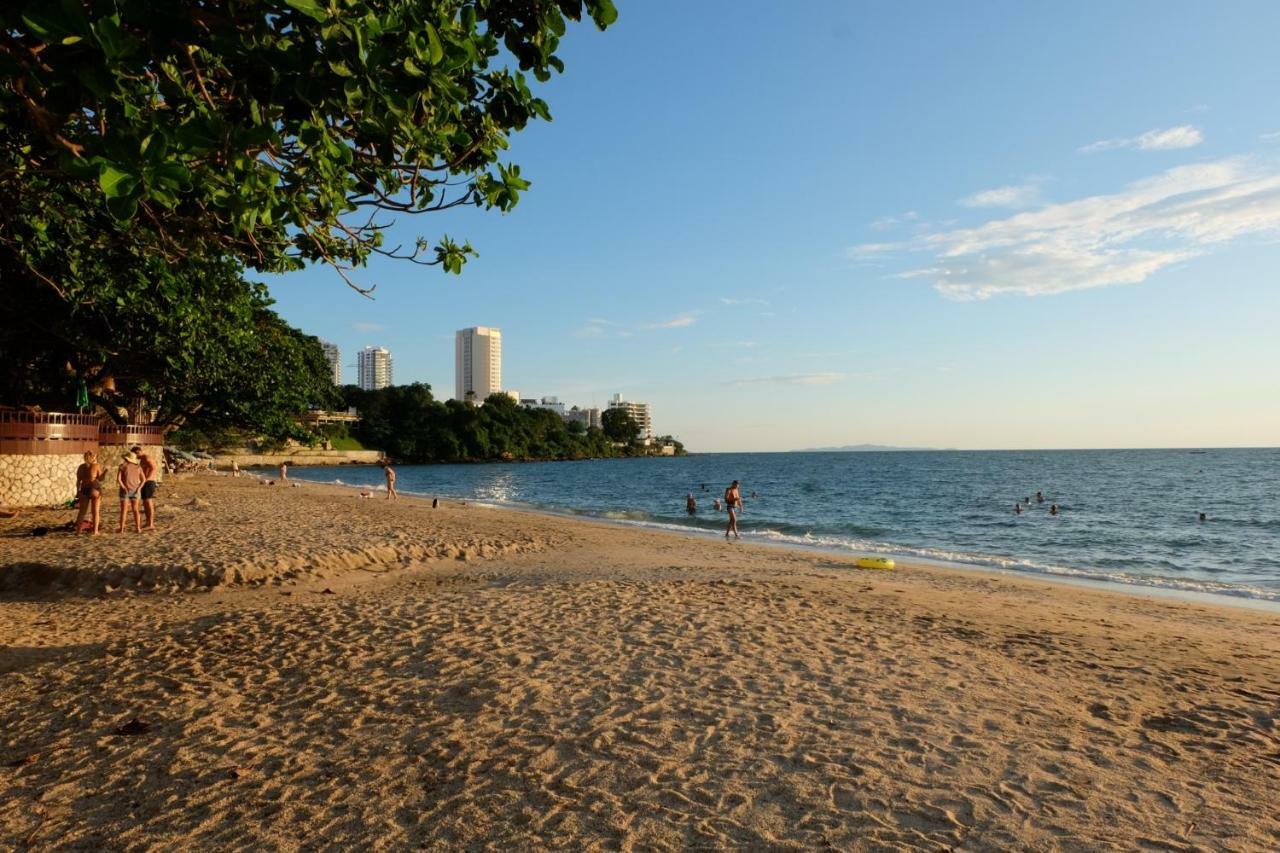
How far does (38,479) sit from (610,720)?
67.2 feet

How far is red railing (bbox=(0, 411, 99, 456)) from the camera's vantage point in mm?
17969

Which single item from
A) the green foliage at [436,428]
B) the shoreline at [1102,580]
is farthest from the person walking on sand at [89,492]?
the green foliage at [436,428]

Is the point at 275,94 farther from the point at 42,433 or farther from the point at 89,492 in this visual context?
the point at 42,433

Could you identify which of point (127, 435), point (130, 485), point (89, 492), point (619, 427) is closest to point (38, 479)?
point (130, 485)

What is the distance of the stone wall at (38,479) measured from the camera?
1812 centimetres

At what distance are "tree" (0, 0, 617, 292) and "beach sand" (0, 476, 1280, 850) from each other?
3.55 meters

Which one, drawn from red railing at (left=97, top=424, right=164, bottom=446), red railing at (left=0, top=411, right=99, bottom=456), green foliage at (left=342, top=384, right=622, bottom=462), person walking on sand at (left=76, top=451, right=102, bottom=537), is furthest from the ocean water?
green foliage at (left=342, top=384, right=622, bottom=462)

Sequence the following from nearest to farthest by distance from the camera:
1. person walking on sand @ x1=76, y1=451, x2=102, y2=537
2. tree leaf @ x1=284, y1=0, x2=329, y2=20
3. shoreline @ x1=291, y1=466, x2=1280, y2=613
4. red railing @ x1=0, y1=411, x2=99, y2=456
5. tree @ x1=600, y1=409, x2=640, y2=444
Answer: tree leaf @ x1=284, y1=0, x2=329, y2=20
person walking on sand @ x1=76, y1=451, x2=102, y2=537
shoreline @ x1=291, y1=466, x2=1280, y2=613
red railing @ x1=0, y1=411, x2=99, y2=456
tree @ x1=600, y1=409, x2=640, y2=444

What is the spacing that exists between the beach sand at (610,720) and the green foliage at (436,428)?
11092 centimetres

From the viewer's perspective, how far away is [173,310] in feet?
65.8

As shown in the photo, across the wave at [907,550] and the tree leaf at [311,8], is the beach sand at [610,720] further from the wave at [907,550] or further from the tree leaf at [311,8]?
the wave at [907,550]

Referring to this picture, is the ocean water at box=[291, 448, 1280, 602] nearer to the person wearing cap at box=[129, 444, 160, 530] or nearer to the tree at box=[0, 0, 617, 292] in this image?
the person wearing cap at box=[129, 444, 160, 530]

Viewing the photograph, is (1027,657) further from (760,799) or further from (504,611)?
(504,611)

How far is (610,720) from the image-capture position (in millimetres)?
5637
